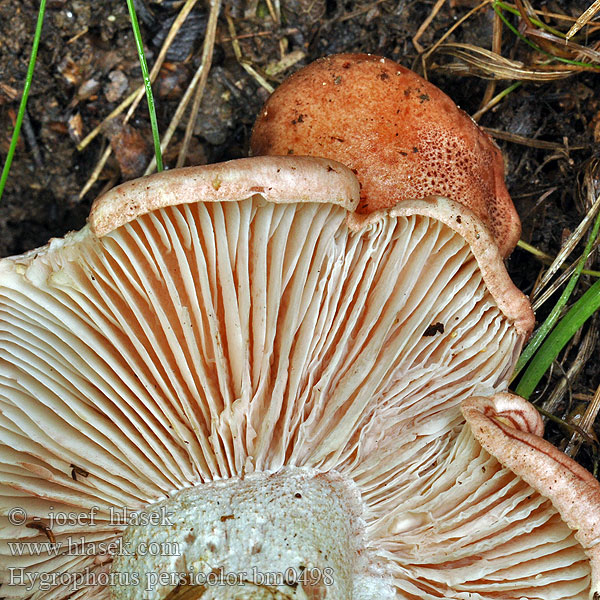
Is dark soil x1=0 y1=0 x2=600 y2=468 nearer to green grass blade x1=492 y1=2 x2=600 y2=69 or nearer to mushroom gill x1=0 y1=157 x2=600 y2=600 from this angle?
green grass blade x1=492 y1=2 x2=600 y2=69

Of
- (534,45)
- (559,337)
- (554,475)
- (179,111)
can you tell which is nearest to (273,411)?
(554,475)

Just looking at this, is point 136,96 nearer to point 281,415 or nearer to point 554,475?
point 281,415

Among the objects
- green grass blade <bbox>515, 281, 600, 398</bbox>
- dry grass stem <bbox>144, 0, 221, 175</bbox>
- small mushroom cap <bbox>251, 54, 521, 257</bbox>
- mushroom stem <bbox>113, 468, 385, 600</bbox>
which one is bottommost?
mushroom stem <bbox>113, 468, 385, 600</bbox>

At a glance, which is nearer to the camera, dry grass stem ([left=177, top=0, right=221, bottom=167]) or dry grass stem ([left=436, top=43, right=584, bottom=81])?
dry grass stem ([left=436, top=43, right=584, bottom=81])

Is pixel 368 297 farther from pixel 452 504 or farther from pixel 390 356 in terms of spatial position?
pixel 452 504

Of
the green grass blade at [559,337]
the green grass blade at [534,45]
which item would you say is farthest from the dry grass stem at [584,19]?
the green grass blade at [559,337]

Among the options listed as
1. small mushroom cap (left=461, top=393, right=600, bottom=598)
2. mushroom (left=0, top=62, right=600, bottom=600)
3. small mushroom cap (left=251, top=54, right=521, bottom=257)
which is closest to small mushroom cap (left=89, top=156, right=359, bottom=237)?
mushroom (left=0, top=62, right=600, bottom=600)
